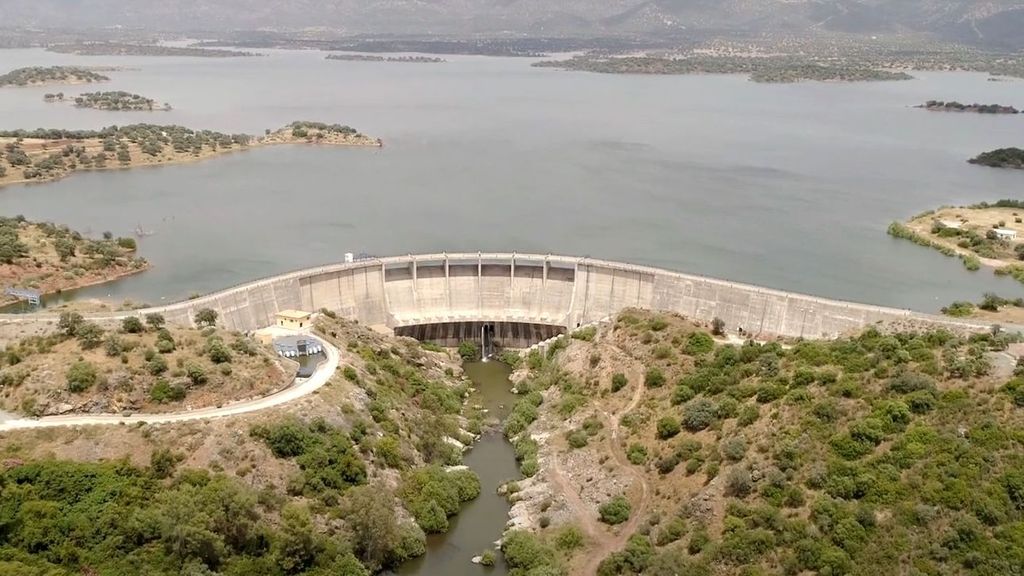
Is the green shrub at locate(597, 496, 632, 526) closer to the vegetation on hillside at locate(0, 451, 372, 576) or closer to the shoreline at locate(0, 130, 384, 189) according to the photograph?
the vegetation on hillside at locate(0, 451, 372, 576)

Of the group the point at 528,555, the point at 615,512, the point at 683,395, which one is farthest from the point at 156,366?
the point at 683,395

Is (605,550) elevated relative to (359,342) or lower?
lower

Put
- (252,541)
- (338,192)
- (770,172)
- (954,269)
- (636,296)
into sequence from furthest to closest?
1. (770,172)
2. (338,192)
3. (954,269)
4. (636,296)
5. (252,541)

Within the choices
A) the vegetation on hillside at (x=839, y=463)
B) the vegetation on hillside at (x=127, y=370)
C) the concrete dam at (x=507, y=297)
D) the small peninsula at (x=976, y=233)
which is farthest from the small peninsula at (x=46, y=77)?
the vegetation on hillside at (x=839, y=463)

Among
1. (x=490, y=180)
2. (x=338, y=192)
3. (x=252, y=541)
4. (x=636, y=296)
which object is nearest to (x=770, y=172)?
(x=490, y=180)

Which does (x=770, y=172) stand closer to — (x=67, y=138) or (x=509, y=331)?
(x=509, y=331)

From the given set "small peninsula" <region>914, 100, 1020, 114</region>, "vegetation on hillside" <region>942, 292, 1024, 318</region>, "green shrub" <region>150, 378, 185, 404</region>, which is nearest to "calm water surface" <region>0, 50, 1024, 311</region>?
"vegetation on hillside" <region>942, 292, 1024, 318</region>
